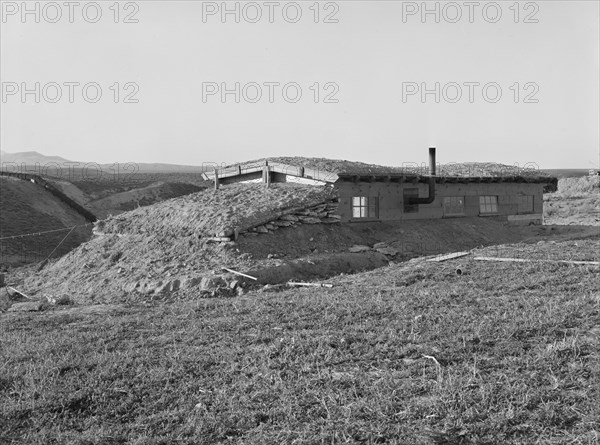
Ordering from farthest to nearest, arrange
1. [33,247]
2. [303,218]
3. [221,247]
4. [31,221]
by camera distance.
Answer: [31,221] → [33,247] → [303,218] → [221,247]

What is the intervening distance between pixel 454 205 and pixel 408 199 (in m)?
2.77

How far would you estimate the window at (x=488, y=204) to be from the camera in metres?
27.1

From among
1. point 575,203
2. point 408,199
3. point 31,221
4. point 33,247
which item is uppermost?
point 408,199

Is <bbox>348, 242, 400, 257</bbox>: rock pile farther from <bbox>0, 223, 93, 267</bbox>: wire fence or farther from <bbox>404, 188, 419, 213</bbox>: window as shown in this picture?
<bbox>0, 223, 93, 267</bbox>: wire fence

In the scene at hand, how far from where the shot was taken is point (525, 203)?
2905 cm

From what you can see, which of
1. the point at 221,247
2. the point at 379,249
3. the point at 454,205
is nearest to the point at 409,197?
the point at 454,205

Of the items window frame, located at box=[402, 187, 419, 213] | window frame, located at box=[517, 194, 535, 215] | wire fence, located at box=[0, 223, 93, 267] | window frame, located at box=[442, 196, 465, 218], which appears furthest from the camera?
wire fence, located at box=[0, 223, 93, 267]

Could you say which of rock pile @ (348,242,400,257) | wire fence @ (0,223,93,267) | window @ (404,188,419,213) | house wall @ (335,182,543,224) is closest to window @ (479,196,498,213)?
house wall @ (335,182,543,224)

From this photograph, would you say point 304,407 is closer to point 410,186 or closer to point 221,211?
point 221,211

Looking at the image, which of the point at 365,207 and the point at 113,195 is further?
the point at 113,195

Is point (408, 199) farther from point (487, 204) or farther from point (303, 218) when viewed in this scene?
point (303, 218)

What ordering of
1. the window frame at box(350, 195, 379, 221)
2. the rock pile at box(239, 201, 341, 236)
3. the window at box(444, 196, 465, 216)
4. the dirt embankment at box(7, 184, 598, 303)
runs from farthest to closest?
the window at box(444, 196, 465, 216), the window frame at box(350, 195, 379, 221), the rock pile at box(239, 201, 341, 236), the dirt embankment at box(7, 184, 598, 303)

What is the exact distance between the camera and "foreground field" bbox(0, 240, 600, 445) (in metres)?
5.95

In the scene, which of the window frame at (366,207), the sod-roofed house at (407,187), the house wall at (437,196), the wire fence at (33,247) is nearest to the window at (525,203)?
the sod-roofed house at (407,187)
